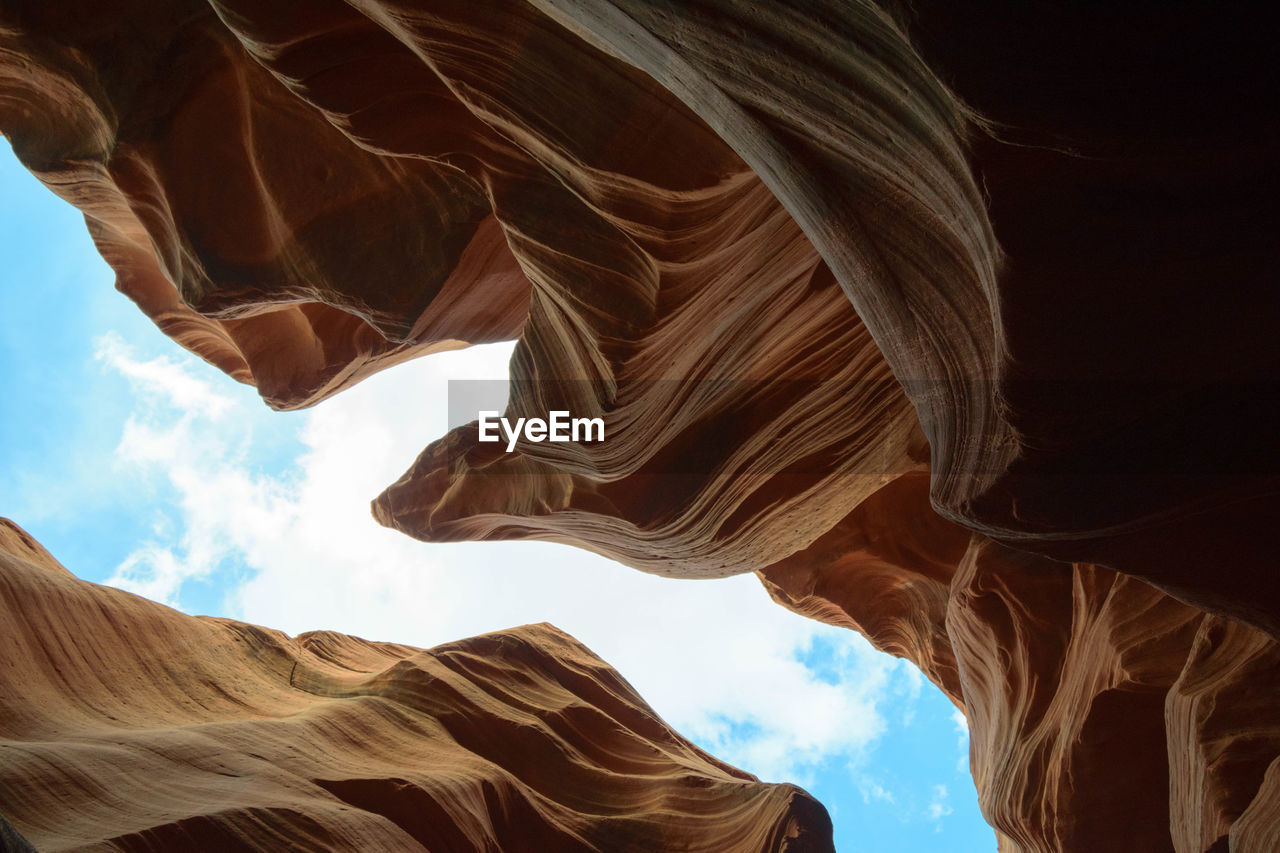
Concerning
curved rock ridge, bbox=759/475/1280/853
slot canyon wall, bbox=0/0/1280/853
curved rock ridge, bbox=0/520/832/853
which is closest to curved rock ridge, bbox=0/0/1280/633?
slot canyon wall, bbox=0/0/1280/853

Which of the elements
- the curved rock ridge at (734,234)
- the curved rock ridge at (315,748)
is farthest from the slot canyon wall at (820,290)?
the curved rock ridge at (315,748)

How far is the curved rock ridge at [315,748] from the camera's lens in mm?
4773

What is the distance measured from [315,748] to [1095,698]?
5.50m

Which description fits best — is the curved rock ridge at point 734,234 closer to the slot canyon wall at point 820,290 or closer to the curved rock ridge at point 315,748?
the slot canyon wall at point 820,290

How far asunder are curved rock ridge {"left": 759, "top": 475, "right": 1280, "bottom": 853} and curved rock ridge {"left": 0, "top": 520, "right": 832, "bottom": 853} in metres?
1.77

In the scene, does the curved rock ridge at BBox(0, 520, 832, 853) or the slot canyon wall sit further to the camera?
the curved rock ridge at BBox(0, 520, 832, 853)

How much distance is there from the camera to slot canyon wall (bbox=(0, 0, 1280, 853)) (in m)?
2.28

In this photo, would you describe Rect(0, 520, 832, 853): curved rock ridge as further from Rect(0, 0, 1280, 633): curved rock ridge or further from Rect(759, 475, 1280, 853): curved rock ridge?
Rect(0, 0, 1280, 633): curved rock ridge

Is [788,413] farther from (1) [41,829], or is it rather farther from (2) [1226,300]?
(1) [41,829]

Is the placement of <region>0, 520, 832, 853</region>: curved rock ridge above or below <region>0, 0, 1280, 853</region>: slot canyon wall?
below

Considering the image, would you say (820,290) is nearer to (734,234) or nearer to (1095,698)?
(734,234)

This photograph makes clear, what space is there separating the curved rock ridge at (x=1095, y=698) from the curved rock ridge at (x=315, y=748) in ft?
5.80

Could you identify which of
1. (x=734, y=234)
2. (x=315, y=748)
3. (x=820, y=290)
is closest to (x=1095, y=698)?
(x=820, y=290)

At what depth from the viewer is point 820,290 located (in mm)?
5027
